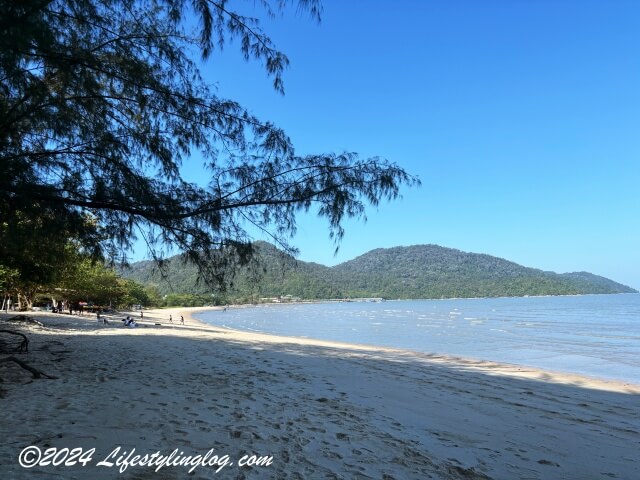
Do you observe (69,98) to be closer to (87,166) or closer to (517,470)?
(87,166)

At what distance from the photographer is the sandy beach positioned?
10.8 ft

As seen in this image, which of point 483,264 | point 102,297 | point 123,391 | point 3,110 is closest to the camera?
point 3,110

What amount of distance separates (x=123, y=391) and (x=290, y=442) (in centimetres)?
288

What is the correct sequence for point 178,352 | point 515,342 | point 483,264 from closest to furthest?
point 178,352, point 515,342, point 483,264

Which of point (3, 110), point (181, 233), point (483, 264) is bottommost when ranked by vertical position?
point (181, 233)

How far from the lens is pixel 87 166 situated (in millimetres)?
4219

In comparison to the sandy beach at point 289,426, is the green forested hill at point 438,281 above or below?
above

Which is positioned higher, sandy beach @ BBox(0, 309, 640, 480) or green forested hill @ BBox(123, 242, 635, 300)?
green forested hill @ BBox(123, 242, 635, 300)

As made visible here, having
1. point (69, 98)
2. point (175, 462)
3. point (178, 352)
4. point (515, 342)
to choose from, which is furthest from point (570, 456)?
point (515, 342)

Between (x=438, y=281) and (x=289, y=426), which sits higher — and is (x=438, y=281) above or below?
above

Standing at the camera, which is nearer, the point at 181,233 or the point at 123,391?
the point at 181,233

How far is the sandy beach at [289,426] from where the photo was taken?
129 inches

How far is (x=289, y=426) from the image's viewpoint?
4.43 m

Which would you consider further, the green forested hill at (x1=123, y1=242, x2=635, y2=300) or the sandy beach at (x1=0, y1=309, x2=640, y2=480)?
the green forested hill at (x1=123, y1=242, x2=635, y2=300)
